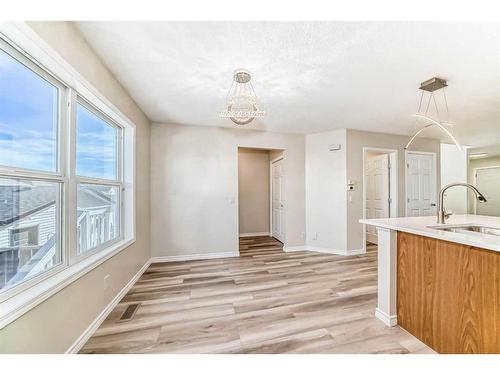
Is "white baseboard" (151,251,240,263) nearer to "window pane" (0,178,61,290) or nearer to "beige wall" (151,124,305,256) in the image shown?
"beige wall" (151,124,305,256)

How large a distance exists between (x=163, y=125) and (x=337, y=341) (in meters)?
3.77

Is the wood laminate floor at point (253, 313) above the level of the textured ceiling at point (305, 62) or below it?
below

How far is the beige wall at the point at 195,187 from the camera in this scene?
350 cm

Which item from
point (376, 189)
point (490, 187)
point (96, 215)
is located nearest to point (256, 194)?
point (376, 189)

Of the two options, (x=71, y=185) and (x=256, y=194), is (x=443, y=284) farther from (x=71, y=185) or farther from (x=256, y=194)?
(x=256, y=194)

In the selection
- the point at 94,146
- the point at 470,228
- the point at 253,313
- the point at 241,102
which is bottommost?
the point at 253,313

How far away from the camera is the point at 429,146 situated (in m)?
4.47

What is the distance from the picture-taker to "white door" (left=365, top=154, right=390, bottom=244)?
14.1 feet

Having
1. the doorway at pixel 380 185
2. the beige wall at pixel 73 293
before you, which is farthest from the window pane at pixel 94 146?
the doorway at pixel 380 185

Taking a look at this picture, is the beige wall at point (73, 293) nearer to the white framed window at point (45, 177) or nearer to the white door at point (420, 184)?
the white framed window at point (45, 177)

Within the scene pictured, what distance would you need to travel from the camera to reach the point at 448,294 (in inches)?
54.9

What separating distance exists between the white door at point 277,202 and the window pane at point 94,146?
3.23m

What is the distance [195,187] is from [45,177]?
235 centimetres
